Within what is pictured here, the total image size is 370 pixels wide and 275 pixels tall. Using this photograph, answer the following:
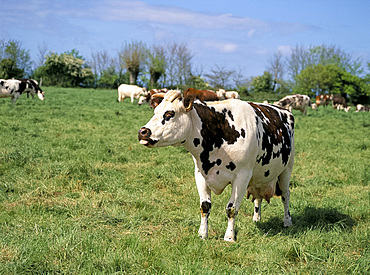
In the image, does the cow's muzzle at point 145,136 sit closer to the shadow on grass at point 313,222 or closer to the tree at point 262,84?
the shadow on grass at point 313,222

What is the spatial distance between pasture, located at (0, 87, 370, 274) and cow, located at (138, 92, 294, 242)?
654 millimetres

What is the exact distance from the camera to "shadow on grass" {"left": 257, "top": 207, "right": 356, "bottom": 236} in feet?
16.6

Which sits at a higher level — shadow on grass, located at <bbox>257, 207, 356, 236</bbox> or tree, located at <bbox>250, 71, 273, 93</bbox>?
tree, located at <bbox>250, 71, 273, 93</bbox>

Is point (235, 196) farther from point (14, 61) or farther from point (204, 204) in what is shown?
point (14, 61)

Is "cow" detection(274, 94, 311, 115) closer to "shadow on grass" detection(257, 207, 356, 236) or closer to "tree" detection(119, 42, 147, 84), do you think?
"shadow on grass" detection(257, 207, 356, 236)

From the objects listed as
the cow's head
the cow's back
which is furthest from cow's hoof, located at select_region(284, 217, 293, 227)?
the cow's head

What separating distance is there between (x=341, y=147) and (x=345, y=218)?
6.93m

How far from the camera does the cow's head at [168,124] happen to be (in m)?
3.85

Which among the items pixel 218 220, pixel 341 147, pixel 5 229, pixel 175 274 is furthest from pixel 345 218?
pixel 341 147

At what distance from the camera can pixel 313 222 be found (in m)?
5.52

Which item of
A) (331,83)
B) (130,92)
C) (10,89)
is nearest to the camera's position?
(10,89)

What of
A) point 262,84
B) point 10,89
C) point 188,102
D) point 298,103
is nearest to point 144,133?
point 188,102

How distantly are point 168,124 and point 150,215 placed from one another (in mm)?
1902

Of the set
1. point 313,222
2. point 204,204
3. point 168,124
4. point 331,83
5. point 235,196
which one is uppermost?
point 331,83
